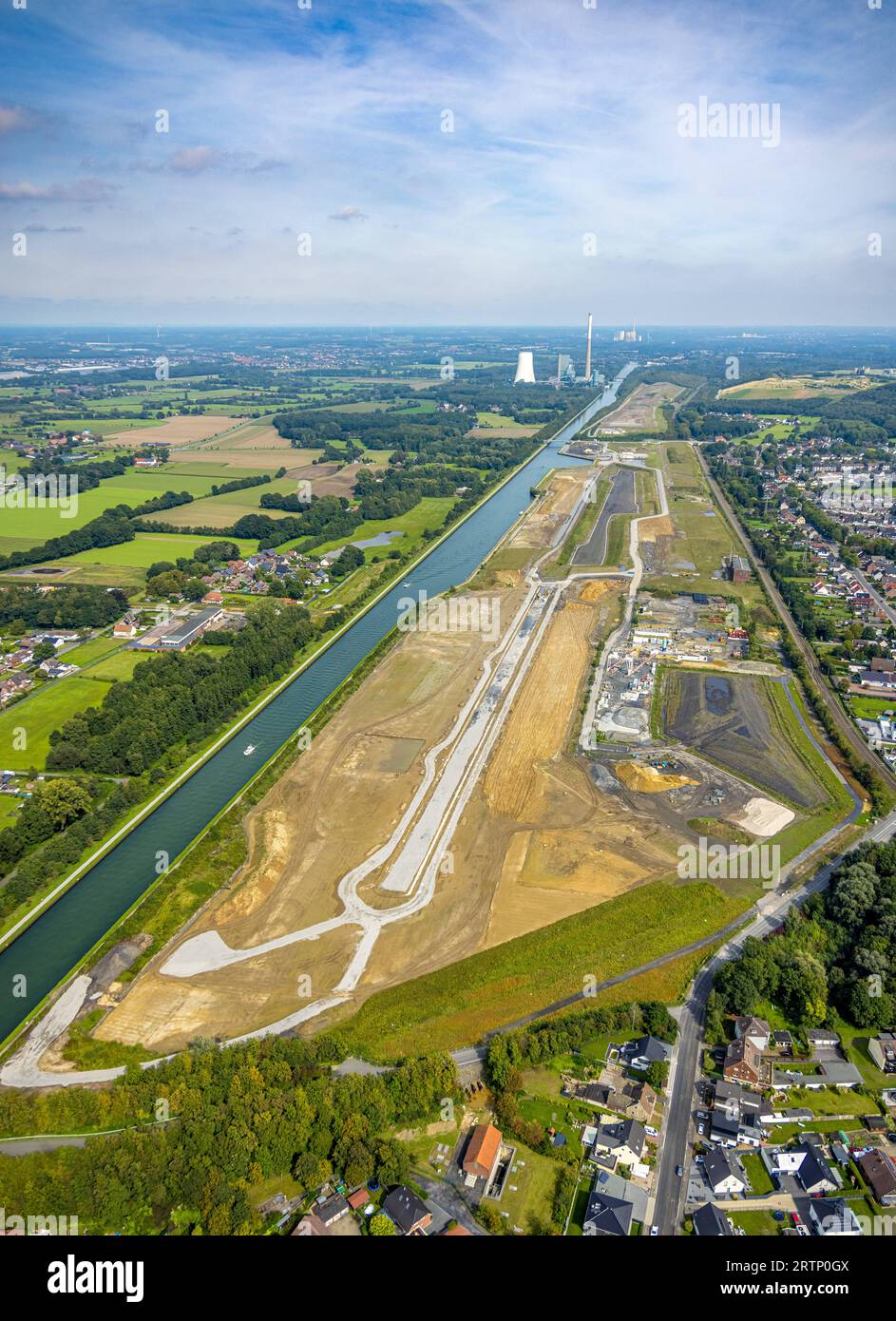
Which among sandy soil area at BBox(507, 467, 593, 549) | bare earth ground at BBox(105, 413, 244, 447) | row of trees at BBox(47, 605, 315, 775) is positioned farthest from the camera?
bare earth ground at BBox(105, 413, 244, 447)

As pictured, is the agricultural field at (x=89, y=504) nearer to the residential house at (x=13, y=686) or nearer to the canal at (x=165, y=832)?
the residential house at (x=13, y=686)

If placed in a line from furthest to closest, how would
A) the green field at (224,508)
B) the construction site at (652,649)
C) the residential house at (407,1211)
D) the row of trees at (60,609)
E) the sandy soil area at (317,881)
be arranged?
the green field at (224,508), the row of trees at (60,609), the construction site at (652,649), the sandy soil area at (317,881), the residential house at (407,1211)

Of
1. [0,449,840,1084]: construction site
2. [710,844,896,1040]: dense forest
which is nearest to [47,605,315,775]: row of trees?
[0,449,840,1084]: construction site

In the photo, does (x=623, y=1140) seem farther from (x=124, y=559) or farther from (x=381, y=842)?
(x=124, y=559)

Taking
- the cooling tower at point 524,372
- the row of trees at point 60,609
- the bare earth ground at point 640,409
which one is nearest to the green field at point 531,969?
the row of trees at point 60,609

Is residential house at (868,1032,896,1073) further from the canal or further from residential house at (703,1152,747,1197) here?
the canal
